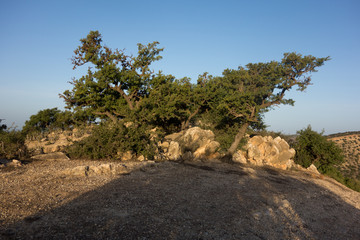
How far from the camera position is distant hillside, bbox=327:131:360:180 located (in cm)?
3341

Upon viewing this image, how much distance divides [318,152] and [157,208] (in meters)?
19.8

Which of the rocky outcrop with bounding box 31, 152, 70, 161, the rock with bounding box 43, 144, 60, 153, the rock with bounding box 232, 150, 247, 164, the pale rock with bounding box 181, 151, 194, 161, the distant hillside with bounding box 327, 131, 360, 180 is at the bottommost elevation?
the distant hillside with bounding box 327, 131, 360, 180

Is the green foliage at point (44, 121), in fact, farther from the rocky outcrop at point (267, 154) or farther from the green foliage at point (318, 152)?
the green foliage at point (318, 152)

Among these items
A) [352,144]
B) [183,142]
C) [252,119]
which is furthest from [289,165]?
[352,144]

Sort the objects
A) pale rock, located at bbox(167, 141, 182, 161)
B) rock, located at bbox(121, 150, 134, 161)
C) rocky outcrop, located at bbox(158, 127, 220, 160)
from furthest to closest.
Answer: rocky outcrop, located at bbox(158, 127, 220, 160) < pale rock, located at bbox(167, 141, 182, 161) < rock, located at bbox(121, 150, 134, 161)

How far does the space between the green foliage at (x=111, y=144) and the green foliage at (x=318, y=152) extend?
15371 millimetres

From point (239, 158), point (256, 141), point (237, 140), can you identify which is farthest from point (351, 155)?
point (239, 158)

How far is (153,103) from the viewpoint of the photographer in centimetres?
1958

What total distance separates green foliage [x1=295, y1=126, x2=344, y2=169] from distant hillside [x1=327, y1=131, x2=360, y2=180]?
48.8 feet

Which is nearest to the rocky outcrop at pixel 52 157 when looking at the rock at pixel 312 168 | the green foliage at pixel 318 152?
the rock at pixel 312 168

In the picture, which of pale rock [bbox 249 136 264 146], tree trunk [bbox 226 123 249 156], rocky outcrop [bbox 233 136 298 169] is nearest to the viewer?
rocky outcrop [bbox 233 136 298 169]

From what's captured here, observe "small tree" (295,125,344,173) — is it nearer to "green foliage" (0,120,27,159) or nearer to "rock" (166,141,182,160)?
"rock" (166,141,182,160)

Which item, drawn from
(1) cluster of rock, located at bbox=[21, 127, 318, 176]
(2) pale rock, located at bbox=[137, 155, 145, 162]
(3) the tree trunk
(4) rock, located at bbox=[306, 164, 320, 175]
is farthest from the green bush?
(2) pale rock, located at bbox=[137, 155, 145, 162]

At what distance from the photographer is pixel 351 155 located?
41.2 m
